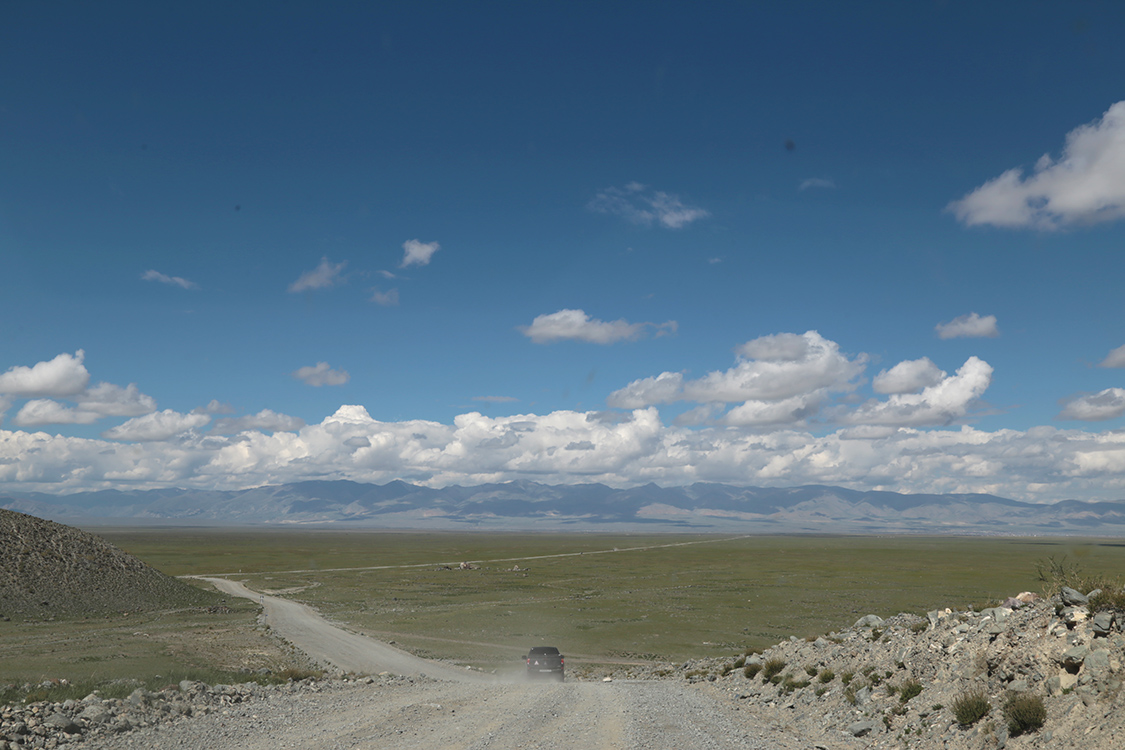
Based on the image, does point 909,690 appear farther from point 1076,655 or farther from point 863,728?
point 1076,655

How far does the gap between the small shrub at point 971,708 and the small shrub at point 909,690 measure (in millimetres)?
2199

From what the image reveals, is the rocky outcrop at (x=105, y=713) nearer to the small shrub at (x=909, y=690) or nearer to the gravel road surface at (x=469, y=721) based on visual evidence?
the gravel road surface at (x=469, y=721)

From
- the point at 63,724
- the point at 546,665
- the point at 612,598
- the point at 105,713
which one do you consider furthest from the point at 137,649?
the point at 612,598

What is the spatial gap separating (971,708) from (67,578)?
72.6 metres

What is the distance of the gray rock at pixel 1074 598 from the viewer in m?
16.2

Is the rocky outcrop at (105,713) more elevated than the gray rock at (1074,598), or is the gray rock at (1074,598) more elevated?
the gray rock at (1074,598)

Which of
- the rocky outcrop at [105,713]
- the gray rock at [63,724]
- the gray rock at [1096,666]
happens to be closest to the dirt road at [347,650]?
the rocky outcrop at [105,713]

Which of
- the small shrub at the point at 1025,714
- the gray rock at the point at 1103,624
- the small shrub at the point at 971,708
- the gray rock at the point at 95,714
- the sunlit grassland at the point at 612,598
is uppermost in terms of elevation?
the gray rock at the point at 1103,624

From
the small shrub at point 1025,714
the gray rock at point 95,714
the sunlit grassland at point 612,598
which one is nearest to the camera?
the small shrub at point 1025,714

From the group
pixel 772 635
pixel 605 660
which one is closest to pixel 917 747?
pixel 605 660

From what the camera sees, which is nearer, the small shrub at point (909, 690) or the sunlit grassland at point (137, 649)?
the small shrub at point (909, 690)

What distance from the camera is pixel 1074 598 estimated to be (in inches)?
644

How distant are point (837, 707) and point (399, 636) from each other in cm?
4354

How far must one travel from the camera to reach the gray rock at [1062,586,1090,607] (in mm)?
16234
